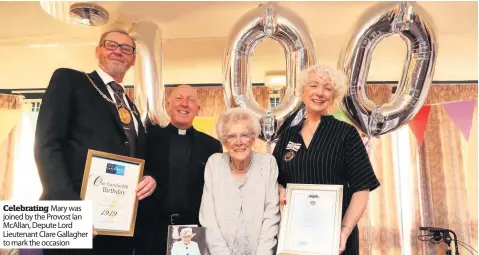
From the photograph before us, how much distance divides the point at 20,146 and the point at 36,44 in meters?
2.03

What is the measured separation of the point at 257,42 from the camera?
210 centimetres

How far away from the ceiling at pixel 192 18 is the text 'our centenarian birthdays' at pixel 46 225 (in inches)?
58.3

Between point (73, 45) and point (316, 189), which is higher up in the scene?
point (73, 45)

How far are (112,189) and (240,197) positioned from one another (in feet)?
1.51

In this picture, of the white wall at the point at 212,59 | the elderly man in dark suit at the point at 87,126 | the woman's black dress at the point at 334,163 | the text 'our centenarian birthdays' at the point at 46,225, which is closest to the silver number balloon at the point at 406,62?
the woman's black dress at the point at 334,163

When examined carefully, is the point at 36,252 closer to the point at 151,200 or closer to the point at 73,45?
the point at 73,45

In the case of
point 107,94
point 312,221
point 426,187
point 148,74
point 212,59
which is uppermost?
point 212,59

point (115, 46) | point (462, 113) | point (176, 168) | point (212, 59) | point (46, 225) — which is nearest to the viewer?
point (46, 225)

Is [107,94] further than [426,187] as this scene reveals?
No

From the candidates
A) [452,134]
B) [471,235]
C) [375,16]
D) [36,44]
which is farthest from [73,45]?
[471,235]

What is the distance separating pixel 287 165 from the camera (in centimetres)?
153

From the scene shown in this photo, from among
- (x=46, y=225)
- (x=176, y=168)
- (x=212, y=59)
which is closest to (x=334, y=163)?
(x=176, y=168)

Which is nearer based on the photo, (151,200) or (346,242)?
(346,242)

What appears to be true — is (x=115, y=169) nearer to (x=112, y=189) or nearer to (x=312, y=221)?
(x=112, y=189)
